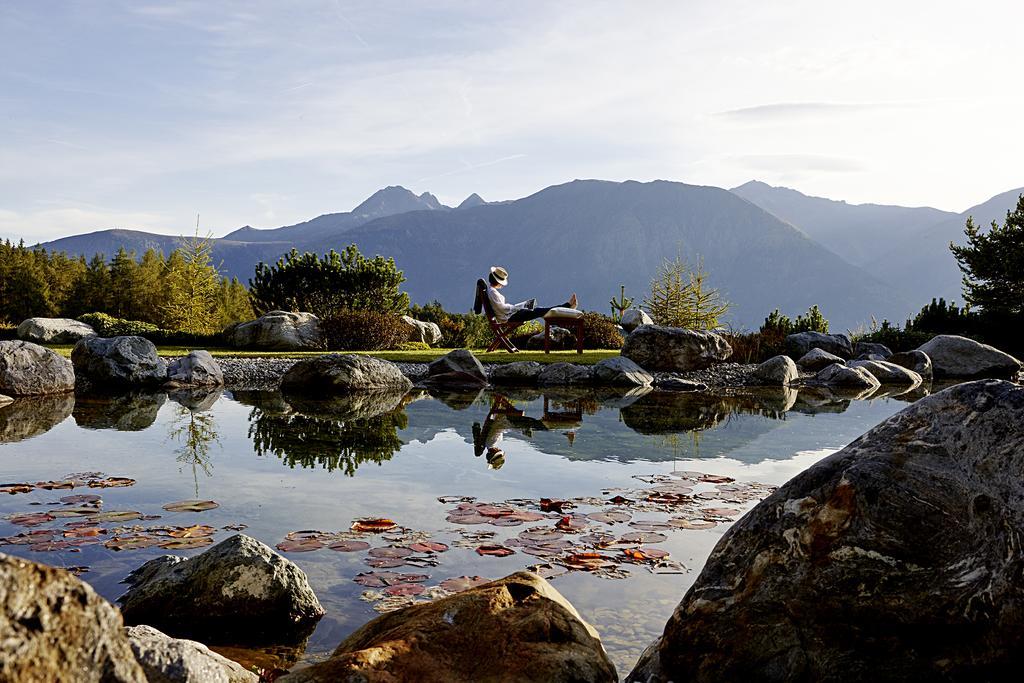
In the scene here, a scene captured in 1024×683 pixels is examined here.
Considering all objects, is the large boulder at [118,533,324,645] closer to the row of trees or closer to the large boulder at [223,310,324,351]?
the large boulder at [223,310,324,351]

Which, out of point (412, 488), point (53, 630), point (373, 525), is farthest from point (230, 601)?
point (412, 488)

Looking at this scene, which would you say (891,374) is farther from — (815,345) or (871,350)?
(871,350)

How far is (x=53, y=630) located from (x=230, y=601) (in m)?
2.77

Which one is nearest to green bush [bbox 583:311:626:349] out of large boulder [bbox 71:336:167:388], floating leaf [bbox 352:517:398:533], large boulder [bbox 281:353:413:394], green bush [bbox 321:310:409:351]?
green bush [bbox 321:310:409:351]

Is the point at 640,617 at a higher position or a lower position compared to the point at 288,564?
lower

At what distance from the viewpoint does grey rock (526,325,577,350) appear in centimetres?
2670

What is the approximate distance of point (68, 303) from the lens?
36.2 metres

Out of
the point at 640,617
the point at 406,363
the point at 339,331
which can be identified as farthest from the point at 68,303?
the point at 640,617

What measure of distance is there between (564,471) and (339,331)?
1915 centimetres

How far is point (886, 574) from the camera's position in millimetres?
3066

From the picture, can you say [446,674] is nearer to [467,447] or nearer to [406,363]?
[467,447]

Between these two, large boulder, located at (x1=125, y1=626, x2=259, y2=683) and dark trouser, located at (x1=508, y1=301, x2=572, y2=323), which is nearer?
large boulder, located at (x1=125, y1=626, x2=259, y2=683)

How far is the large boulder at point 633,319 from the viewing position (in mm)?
31422

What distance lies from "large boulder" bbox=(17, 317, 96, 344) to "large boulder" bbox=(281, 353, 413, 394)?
1402cm
